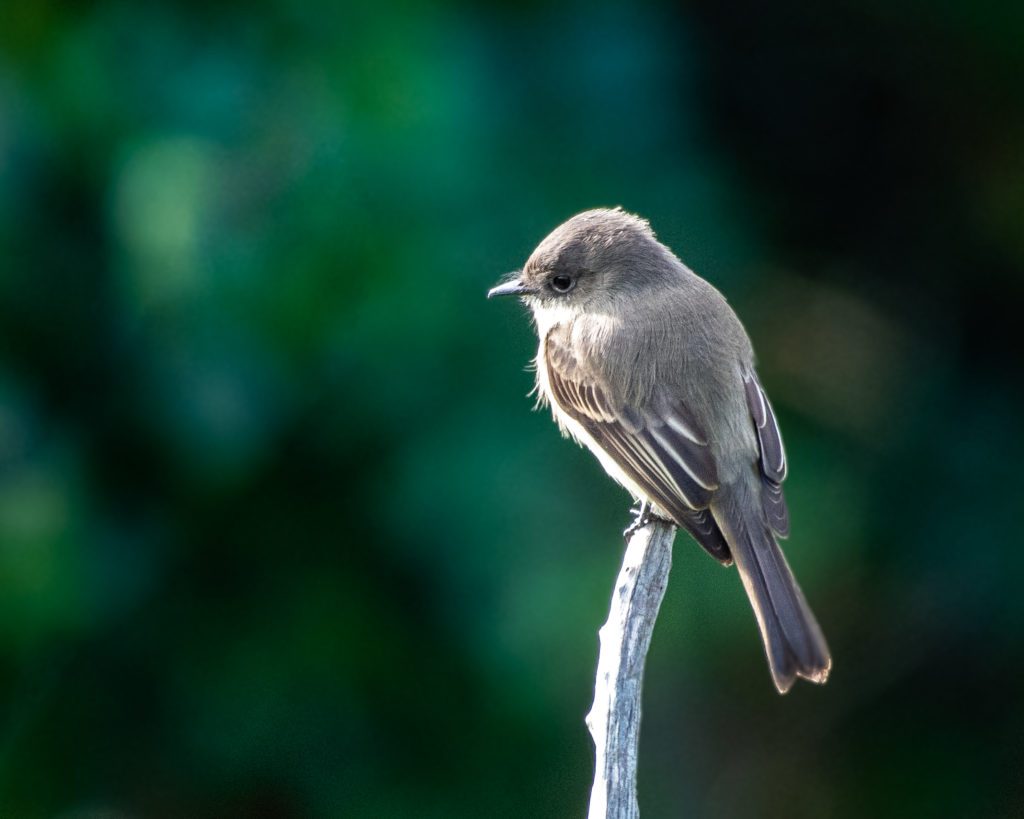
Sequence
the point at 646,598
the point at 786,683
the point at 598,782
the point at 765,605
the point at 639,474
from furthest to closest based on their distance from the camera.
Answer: the point at 639,474 → the point at 765,605 → the point at 786,683 → the point at 646,598 → the point at 598,782

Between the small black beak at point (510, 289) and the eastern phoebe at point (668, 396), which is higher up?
the small black beak at point (510, 289)

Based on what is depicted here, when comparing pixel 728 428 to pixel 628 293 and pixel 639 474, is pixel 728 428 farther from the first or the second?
pixel 628 293

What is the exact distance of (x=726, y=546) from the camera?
369 centimetres

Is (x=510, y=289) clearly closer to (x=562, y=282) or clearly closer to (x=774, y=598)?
(x=562, y=282)

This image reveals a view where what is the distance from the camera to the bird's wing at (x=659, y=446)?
3686 mm

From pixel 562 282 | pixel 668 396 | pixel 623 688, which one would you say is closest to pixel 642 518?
pixel 668 396

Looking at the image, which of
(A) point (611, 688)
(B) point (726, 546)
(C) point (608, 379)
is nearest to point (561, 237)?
(C) point (608, 379)

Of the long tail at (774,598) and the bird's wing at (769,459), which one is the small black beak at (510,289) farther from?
the long tail at (774,598)

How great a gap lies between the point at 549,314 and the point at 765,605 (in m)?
1.41

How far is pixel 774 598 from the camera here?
3557 millimetres

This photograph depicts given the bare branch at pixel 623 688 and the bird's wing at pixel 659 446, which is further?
the bird's wing at pixel 659 446

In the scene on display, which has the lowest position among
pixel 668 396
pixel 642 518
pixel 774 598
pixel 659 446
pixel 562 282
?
pixel 774 598

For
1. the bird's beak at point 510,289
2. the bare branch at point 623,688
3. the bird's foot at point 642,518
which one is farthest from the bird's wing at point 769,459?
the bird's beak at point 510,289

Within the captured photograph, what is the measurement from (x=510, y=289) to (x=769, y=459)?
1.10m
